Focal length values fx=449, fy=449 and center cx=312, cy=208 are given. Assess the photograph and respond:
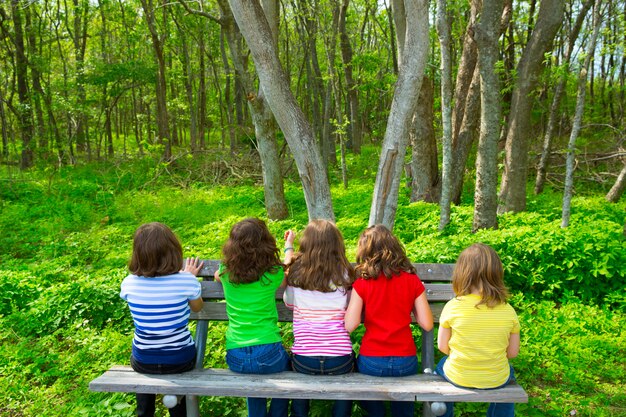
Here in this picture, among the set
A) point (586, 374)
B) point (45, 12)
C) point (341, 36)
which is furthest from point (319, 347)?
point (45, 12)

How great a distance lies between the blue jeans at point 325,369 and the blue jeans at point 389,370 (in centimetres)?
13

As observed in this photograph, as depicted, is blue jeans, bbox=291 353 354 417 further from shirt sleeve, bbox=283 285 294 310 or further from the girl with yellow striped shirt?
the girl with yellow striped shirt

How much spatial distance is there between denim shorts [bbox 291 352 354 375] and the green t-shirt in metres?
0.28

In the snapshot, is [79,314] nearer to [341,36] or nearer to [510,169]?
[510,169]

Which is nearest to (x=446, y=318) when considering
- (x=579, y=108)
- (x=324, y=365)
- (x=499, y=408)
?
(x=499, y=408)

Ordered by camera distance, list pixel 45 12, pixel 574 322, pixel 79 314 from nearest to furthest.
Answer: pixel 574 322 < pixel 79 314 < pixel 45 12

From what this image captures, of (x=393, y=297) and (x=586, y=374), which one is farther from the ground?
(x=393, y=297)

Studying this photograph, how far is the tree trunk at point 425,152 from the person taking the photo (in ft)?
29.6

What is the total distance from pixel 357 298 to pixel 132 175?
40.5 feet

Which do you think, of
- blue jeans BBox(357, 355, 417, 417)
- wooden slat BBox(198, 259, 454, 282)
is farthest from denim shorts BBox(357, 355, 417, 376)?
wooden slat BBox(198, 259, 454, 282)

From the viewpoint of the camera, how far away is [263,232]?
10.7 ft

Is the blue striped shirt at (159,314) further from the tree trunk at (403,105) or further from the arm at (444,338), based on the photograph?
the tree trunk at (403,105)

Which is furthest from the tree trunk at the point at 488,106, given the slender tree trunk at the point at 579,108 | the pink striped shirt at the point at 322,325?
the pink striped shirt at the point at 322,325

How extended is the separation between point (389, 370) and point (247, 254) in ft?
4.18
